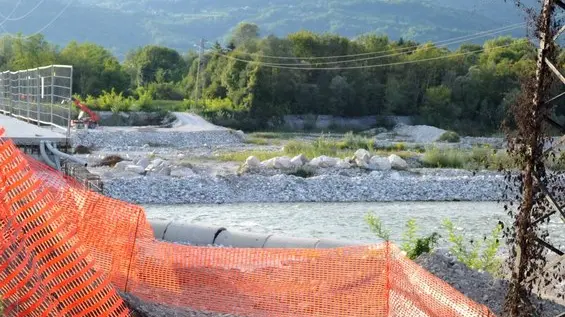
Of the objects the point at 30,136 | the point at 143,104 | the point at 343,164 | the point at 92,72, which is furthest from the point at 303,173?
the point at 92,72

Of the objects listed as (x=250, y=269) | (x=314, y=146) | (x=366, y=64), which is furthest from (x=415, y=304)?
(x=366, y=64)

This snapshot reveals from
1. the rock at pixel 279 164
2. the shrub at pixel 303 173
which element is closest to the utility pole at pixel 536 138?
the shrub at pixel 303 173

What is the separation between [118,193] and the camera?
996 inches

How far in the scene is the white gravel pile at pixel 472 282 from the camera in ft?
27.0

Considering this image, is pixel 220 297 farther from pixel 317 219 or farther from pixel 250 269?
pixel 317 219

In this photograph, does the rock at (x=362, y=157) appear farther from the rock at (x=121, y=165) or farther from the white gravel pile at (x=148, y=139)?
the white gravel pile at (x=148, y=139)

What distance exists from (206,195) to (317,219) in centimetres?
462

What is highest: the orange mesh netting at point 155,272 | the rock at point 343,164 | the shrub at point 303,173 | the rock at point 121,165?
the orange mesh netting at point 155,272

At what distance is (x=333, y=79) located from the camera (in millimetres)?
70375

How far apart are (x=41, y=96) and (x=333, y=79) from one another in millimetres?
52561

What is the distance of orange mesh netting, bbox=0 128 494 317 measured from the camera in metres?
5.99

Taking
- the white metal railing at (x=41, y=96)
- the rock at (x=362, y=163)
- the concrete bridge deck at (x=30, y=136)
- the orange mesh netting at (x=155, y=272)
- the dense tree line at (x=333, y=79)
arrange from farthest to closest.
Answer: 1. the dense tree line at (x=333, y=79)
2. the rock at (x=362, y=163)
3. the white metal railing at (x=41, y=96)
4. the concrete bridge deck at (x=30, y=136)
5. the orange mesh netting at (x=155, y=272)

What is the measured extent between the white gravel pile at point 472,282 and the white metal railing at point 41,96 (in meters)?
8.83

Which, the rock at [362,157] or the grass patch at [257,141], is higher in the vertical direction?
the rock at [362,157]
